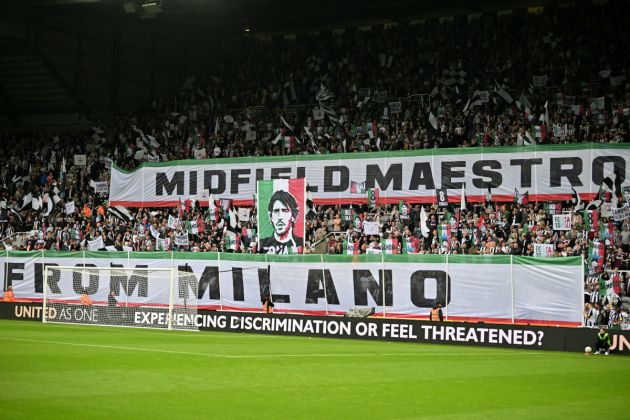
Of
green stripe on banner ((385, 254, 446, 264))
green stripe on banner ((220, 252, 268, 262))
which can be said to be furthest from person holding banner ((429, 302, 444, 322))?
green stripe on banner ((220, 252, 268, 262))

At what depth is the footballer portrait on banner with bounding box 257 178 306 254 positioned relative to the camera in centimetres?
3044

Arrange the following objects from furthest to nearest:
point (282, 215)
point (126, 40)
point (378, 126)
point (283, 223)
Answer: point (126, 40) < point (378, 126) < point (283, 223) < point (282, 215)

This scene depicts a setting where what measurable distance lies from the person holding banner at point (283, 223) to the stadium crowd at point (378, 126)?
13.1 ft

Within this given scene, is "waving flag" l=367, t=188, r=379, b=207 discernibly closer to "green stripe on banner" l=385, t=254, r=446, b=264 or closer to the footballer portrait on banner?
"green stripe on banner" l=385, t=254, r=446, b=264

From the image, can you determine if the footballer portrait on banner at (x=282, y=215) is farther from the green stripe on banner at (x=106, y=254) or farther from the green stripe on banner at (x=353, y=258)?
the green stripe on banner at (x=106, y=254)

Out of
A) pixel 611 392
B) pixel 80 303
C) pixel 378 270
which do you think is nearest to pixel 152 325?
pixel 80 303


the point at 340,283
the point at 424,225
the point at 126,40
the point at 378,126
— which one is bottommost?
the point at 340,283

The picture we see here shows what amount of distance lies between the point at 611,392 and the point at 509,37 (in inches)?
1120

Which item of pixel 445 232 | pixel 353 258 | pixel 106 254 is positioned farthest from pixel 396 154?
pixel 106 254

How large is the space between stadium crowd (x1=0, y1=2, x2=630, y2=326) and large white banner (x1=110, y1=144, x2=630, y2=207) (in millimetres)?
651

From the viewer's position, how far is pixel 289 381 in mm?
16016

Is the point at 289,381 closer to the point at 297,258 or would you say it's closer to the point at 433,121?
the point at 297,258

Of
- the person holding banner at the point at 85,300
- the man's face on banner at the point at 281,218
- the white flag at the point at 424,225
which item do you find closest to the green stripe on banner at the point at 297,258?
the man's face on banner at the point at 281,218

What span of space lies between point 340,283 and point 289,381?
52.9 ft
